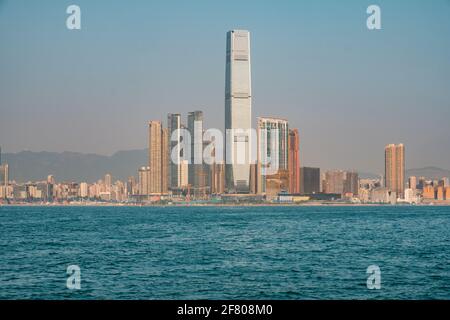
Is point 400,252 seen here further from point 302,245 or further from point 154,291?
point 154,291

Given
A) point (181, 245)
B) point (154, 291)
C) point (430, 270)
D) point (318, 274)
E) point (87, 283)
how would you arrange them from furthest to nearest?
point (181, 245) < point (430, 270) < point (318, 274) < point (87, 283) < point (154, 291)

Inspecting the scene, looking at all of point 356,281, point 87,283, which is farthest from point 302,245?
point 87,283

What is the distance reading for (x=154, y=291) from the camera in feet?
96.7

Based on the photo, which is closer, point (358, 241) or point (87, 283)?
point (87, 283)

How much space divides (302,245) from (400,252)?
28.5 feet

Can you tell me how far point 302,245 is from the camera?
177 feet

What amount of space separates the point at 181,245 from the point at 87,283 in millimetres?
21690
